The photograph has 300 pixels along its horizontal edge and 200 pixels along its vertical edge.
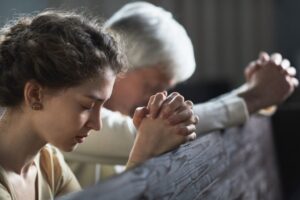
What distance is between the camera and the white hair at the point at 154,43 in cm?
166

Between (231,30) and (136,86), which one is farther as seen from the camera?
(231,30)

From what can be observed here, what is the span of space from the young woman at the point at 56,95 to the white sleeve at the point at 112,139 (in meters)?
0.28

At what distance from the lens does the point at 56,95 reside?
41.6 inches

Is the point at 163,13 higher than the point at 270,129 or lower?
higher

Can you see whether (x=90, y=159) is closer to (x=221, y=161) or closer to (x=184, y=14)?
(x=221, y=161)

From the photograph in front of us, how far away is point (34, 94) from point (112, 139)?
412 mm

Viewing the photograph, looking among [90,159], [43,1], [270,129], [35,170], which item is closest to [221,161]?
[90,159]

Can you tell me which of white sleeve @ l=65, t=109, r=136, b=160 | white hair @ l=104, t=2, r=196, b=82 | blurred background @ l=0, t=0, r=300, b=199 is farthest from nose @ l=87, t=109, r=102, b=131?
blurred background @ l=0, t=0, r=300, b=199

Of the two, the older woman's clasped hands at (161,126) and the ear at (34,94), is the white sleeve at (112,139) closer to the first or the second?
the older woman's clasped hands at (161,126)

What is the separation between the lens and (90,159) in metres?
1.50

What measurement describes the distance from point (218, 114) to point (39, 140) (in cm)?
53

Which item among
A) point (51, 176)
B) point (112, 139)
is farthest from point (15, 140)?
point (112, 139)

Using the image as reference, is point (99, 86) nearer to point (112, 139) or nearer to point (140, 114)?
point (140, 114)

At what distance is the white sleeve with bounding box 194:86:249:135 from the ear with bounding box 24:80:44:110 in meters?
0.50
